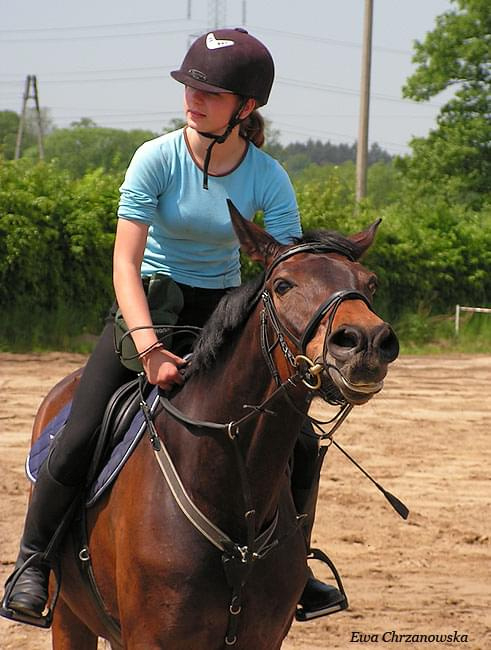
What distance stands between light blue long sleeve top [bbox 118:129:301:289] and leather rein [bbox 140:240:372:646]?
0.55m

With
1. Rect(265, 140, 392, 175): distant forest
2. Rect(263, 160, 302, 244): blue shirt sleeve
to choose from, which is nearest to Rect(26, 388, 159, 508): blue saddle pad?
Rect(263, 160, 302, 244): blue shirt sleeve

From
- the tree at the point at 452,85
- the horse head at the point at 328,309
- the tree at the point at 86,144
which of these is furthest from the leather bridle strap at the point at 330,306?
the tree at the point at 86,144

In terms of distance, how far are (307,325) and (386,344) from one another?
29cm

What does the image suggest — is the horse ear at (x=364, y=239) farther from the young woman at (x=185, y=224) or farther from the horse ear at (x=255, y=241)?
the young woman at (x=185, y=224)

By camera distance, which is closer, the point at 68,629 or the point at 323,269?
the point at 323,269

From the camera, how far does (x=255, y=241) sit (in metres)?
3.60

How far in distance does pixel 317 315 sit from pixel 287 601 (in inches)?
46.7

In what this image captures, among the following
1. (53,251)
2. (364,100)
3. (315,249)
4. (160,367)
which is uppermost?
(364,100)

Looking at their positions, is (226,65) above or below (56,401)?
above

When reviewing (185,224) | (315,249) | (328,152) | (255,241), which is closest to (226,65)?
(185,224)

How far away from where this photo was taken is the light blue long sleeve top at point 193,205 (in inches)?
159

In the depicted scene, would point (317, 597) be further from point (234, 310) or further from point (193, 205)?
point (193, 205)

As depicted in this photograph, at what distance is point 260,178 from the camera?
4.19m

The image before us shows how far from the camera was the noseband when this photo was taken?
10.5 feet
